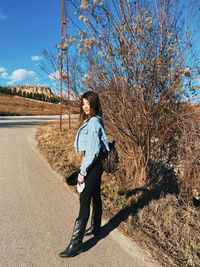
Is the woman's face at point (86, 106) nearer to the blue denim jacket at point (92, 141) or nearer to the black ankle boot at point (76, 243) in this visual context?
the blue denim jacket at point (92, 141)

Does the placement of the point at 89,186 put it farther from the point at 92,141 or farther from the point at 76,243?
the point at 76,243

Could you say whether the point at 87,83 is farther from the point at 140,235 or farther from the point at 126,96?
the point at 140,235

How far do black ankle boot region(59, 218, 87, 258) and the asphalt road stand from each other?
54mm

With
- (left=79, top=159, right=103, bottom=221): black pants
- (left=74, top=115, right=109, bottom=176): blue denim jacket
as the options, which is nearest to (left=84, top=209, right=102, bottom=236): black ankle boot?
(left=79, top=159, right=103, bottom=221): black pants

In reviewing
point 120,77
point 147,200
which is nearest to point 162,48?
point 120,77

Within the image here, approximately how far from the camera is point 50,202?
351 centimetres

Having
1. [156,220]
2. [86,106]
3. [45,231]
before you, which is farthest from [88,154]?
[156,220]

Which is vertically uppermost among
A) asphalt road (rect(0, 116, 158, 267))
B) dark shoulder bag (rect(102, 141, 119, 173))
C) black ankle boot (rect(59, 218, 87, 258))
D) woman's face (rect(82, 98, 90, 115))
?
woman's face (rect(82, 98, 90, 115))

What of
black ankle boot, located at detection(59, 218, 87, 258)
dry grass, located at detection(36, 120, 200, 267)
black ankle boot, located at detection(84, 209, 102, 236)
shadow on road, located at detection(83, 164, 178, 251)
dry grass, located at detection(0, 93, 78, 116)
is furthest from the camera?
dry grass, located at detection(0, 93, 78, 116)

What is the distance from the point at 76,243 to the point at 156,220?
4.37 feet

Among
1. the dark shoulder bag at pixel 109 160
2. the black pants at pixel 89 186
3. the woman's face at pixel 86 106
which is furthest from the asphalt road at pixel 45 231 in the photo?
the woman's face at pixel 86 106

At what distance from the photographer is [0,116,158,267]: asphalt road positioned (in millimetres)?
2232

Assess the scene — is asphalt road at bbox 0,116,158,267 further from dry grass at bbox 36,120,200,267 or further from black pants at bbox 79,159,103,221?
black pants at bbox 79,159,103,221

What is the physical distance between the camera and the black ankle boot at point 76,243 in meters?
2.28
